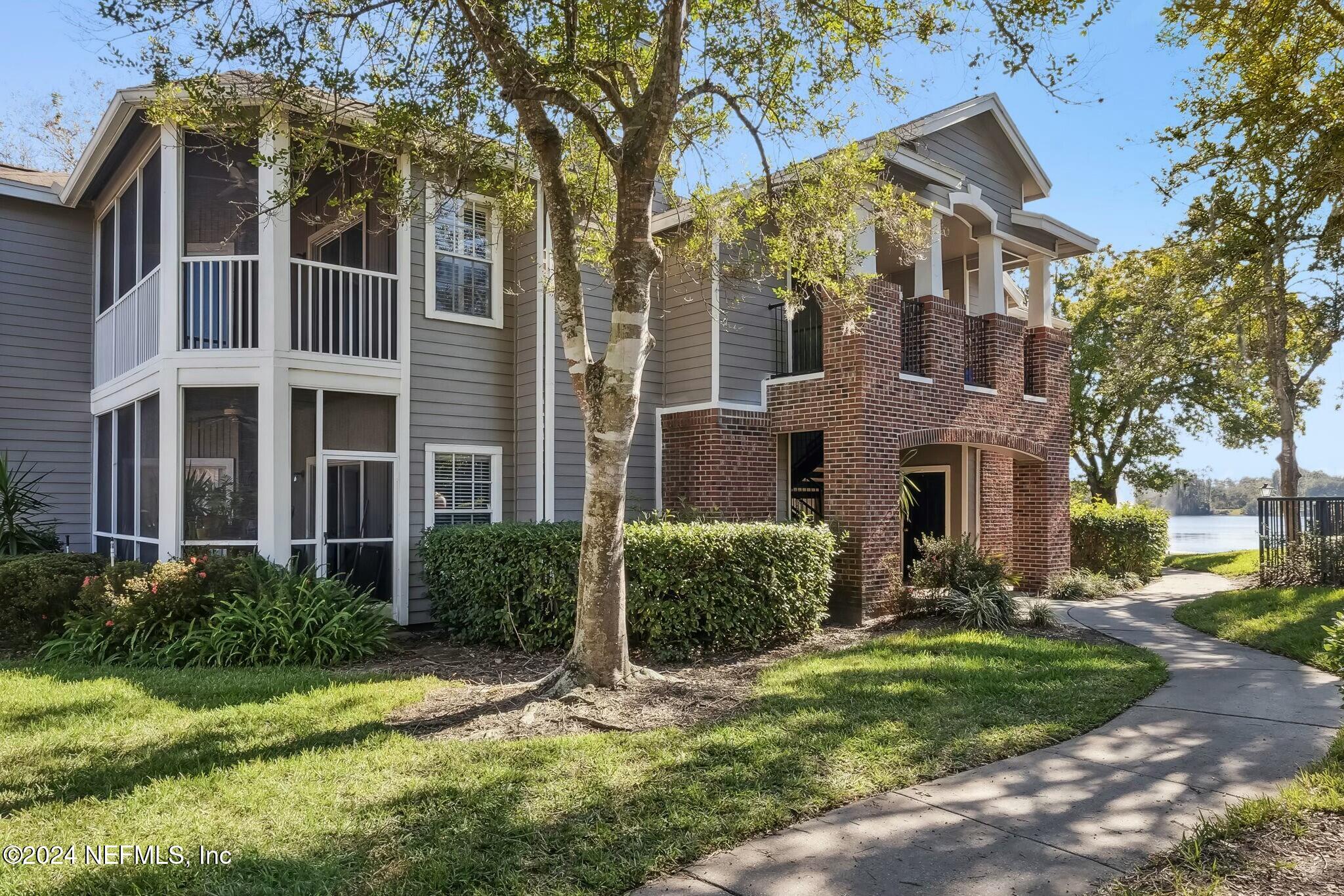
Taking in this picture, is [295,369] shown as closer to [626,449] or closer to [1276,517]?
[626,449]

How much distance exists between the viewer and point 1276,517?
541 inches

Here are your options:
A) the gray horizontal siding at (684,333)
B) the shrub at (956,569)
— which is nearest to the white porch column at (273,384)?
the gray horizontal siding at (684,333)

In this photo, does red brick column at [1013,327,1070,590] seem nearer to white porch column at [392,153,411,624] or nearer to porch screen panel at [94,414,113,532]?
white porch column at [392,153,411,624]

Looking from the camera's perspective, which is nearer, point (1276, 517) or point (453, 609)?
point (453, 609)

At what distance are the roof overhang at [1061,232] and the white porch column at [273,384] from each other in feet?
36.6

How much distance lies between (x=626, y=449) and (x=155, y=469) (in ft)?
22.2

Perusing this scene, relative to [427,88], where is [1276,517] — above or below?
below

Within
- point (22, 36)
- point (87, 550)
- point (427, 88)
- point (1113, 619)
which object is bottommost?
point (1113, 619)

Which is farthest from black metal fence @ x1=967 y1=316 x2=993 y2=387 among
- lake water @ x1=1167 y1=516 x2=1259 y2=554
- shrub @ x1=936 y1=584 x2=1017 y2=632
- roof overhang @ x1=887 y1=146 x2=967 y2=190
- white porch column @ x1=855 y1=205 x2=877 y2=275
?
lake water @ x1=1167 y1=516 x2=1259 y2=554

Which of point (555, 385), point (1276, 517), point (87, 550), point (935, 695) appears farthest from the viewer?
point (1276, 517)

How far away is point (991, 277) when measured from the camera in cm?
1343

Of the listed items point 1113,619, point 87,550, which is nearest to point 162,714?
point 87,550

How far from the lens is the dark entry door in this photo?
14.8m

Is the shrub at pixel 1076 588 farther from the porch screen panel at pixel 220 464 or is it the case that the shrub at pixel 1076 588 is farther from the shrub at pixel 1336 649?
the porch screen panel at pixel 220 464
